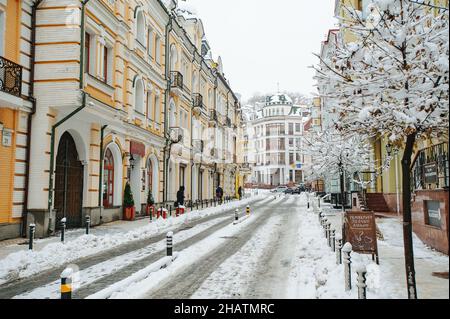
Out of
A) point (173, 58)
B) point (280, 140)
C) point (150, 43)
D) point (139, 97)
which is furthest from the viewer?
point (280, 140)

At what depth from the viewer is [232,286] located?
7793 mm

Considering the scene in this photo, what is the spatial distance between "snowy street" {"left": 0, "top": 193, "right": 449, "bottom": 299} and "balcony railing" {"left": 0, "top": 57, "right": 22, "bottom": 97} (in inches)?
210

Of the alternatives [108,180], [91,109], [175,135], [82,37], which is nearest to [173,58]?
[175,135]

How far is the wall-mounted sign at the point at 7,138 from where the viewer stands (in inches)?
521

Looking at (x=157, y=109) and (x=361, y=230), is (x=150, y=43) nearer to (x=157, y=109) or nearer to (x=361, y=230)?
(x=157, y=109)

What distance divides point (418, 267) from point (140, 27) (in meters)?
19.7

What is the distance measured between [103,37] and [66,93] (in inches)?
180

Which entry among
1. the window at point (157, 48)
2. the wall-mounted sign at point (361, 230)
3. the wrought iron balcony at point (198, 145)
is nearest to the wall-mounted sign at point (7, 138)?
the wall-mounted sign at point (361, 230)

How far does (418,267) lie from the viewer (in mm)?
8641

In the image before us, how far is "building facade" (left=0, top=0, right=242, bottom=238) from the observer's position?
14078mm

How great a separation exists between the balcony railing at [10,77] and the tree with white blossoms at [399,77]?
1064 cm

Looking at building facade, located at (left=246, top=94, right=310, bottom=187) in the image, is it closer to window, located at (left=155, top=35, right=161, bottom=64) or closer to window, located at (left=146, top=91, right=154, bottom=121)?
window, located at (left=155, top=35, right=161, bottom=64)

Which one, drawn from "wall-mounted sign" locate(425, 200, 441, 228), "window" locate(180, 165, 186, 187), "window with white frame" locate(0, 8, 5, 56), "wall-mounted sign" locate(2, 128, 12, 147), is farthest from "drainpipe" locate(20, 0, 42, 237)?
"window" locate(180, 165, 186, 187)
